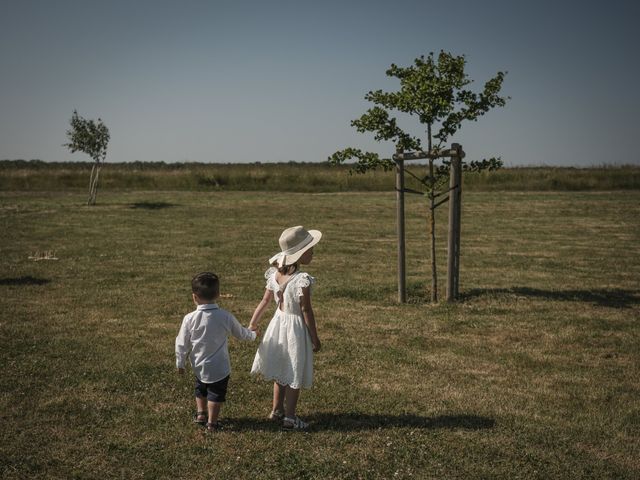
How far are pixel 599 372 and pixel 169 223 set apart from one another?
21683 mm

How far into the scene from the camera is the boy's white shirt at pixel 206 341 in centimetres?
571

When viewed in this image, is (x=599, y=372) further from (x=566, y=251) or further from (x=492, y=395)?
(x=566, y=251)

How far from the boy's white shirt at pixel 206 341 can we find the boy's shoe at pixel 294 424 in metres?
0.87

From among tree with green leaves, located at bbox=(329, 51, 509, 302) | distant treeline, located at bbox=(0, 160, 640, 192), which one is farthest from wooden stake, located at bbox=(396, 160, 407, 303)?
distant treeline, located at bbox=(0, 160, 640, 192)

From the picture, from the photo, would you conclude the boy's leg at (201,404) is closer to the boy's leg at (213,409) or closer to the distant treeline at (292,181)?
the boy's leg at (213,409)

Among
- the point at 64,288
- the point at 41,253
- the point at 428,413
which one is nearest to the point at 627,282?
the point at 428,413

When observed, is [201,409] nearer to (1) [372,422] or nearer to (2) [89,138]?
(1) [372,422]

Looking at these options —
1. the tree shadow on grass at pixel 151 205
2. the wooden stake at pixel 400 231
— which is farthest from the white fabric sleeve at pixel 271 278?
the tree shadow on grass at pixel 151 205

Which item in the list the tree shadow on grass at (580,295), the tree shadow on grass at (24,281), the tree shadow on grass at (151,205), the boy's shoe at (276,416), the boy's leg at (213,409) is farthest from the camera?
the tree shadow on grass at (151,205)

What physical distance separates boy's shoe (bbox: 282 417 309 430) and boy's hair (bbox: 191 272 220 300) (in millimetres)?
1588

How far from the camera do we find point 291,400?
6.01m

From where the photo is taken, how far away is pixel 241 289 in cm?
1330

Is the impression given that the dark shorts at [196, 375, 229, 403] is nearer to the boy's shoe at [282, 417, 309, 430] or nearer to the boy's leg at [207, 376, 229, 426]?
the boy's leg at [207, 376, 229, 426]

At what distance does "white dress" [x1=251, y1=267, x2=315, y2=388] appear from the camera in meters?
5.84
